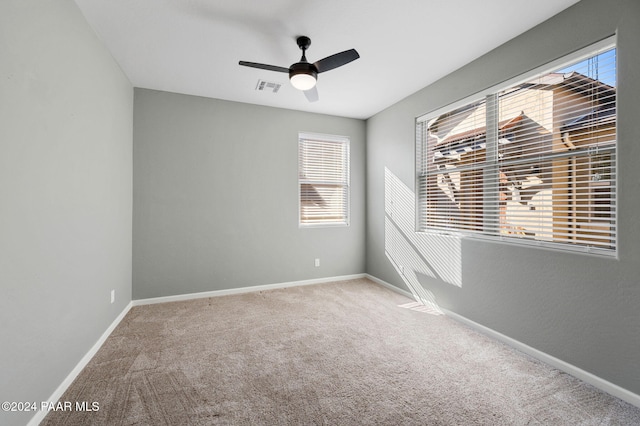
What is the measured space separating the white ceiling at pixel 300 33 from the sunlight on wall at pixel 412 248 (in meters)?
1.46

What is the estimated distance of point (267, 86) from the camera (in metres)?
3.50

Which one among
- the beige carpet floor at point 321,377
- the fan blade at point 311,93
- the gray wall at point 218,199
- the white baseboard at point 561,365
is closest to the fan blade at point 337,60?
the fan blade at point 311,93

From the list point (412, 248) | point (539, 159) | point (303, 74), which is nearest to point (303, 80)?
point (303, 74)

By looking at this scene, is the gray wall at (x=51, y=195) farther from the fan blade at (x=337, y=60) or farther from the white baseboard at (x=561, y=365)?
the white baseboard at (x=561, y=365)

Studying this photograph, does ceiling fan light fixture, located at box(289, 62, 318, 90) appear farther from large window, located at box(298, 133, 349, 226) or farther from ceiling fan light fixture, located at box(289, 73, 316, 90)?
large window, located at box(298, 133, 349, 226)

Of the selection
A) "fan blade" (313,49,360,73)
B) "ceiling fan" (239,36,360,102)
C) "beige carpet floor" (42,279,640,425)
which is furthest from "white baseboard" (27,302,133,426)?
"fan blade" (313,49,360,73)

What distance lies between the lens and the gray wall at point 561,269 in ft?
6.00

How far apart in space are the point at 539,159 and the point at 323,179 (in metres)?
2.87

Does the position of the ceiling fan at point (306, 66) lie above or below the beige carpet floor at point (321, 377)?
above

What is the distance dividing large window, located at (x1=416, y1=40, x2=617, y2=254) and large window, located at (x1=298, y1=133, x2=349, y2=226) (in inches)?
66.9

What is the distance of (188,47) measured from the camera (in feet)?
8.77

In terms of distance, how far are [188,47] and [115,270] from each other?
2331 millimetres

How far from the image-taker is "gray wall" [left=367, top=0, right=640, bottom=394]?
1.83 metres

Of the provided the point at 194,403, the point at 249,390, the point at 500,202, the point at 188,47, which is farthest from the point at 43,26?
the point at 500,202
